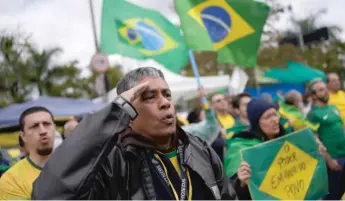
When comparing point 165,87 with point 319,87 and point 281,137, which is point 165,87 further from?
point 319,87

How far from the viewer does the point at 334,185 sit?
4945 millimetres

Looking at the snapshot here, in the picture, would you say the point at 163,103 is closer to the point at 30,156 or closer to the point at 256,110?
the point at 30,156

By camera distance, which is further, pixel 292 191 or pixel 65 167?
pixel 292 191

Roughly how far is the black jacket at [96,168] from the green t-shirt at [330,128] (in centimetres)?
433

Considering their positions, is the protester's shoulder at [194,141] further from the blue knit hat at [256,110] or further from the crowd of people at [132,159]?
the blue knit hat at [256,110]

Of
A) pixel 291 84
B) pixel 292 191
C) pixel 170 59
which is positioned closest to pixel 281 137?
pixel 292 191

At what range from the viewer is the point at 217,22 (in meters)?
5.98

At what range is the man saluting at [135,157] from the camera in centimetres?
164

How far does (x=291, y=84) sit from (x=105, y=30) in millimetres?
19986

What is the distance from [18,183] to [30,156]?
1.15 ft

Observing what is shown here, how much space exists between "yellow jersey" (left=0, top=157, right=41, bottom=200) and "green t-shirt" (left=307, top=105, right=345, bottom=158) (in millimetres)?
3614

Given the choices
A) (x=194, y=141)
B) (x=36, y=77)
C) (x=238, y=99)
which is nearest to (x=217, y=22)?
(x=238, y=99)

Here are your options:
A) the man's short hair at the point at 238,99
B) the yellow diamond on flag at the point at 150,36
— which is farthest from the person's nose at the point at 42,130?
the yellow diamond on flag at the point at 150,36

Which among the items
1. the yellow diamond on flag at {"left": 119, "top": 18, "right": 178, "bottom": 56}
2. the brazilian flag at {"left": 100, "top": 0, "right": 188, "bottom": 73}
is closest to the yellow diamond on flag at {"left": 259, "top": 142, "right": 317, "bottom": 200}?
the brazilian flag at {"left": 100, "top": 0, "right": 188, "bottom": 73}
